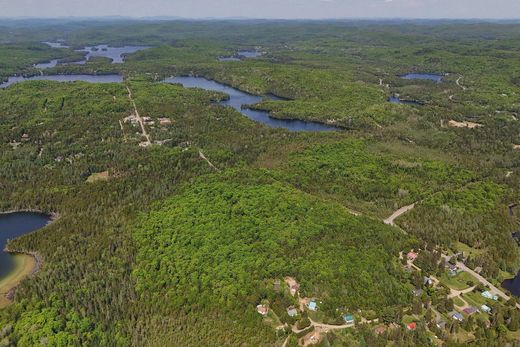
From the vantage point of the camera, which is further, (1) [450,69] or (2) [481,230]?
(1) [450,69]

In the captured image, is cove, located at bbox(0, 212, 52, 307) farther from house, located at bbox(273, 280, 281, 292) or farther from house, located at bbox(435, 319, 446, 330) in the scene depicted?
house, located at bbox(435, 319, 446, 330)

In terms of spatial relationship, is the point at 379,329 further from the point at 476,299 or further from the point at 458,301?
the point at 476,299

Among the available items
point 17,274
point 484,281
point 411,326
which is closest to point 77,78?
point 17,274

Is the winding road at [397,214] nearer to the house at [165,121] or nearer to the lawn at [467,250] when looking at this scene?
the lawn at [467,250]

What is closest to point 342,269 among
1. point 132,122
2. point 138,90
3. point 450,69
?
point 132,122

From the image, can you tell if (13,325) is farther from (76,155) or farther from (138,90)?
(138,90)

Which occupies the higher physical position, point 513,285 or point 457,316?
point 457,316

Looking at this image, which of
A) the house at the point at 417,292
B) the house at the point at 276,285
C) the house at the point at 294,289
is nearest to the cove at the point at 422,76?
the house at the point at 417,292
